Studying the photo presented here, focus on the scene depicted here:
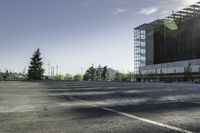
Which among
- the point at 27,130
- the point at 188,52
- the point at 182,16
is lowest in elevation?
the point at 27,130

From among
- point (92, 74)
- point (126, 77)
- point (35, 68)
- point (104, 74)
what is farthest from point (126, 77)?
point (35, 68)

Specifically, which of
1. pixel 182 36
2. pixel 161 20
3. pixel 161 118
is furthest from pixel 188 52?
pixel 161 118

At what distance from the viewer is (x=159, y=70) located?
103188mm

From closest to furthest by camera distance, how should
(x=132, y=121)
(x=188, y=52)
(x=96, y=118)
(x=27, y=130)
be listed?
(x=27, y=130), (x=132, y=121), (x=96, y=118), (x=188, y=52)

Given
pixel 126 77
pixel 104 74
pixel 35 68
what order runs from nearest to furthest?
1. pixel 35 68
2. pixel 126 77
3. pixel 104 74

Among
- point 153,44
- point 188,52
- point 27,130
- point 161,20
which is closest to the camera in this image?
point 27,130

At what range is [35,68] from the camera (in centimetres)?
10969

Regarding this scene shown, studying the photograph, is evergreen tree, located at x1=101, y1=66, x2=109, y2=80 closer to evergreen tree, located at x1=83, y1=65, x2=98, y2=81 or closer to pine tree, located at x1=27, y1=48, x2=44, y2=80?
evergreen tree, located at x1=83, y1=65, x2=98, y2=81

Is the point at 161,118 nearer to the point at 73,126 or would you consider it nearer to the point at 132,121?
the point at 132,121

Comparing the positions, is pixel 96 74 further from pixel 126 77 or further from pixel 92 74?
pixel 126 77

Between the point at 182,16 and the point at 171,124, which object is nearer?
the point at 171,124

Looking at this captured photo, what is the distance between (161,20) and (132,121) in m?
99.3

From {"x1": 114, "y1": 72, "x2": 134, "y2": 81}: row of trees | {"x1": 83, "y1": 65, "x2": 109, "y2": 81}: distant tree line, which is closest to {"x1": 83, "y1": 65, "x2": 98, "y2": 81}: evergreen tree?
{"x1": 83, "y1": 65, "x2": 109, "y2": 81}: distant tree line

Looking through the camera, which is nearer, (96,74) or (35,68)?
(35,68)
